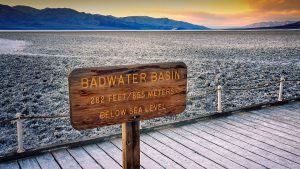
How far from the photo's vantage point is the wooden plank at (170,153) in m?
4.86

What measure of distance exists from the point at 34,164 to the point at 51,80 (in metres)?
12.7

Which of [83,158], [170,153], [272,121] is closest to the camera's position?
[83,158]

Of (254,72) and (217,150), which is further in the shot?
(254,72)

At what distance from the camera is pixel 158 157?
202 inches

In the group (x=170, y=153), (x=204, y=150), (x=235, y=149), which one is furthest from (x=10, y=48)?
(x=235, y=149)

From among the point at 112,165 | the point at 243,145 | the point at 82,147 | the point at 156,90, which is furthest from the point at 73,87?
the point at 243,145

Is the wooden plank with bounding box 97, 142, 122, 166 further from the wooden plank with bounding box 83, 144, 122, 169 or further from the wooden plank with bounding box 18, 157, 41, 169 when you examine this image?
the wooden plank with bounding box 18, 157, 41, 169

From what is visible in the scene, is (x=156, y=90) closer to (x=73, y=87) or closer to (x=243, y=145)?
(x=73, y=87)

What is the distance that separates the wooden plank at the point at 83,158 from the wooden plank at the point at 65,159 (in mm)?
67

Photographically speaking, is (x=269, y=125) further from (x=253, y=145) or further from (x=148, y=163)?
(x=148, y=163)

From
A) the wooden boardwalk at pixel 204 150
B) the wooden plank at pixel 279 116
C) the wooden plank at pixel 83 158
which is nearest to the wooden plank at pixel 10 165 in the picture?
the wooden boardwalk at pixel 204 150

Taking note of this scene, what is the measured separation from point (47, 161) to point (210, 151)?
2.71m

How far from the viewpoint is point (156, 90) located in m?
3.19

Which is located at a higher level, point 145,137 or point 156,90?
point 156,90
